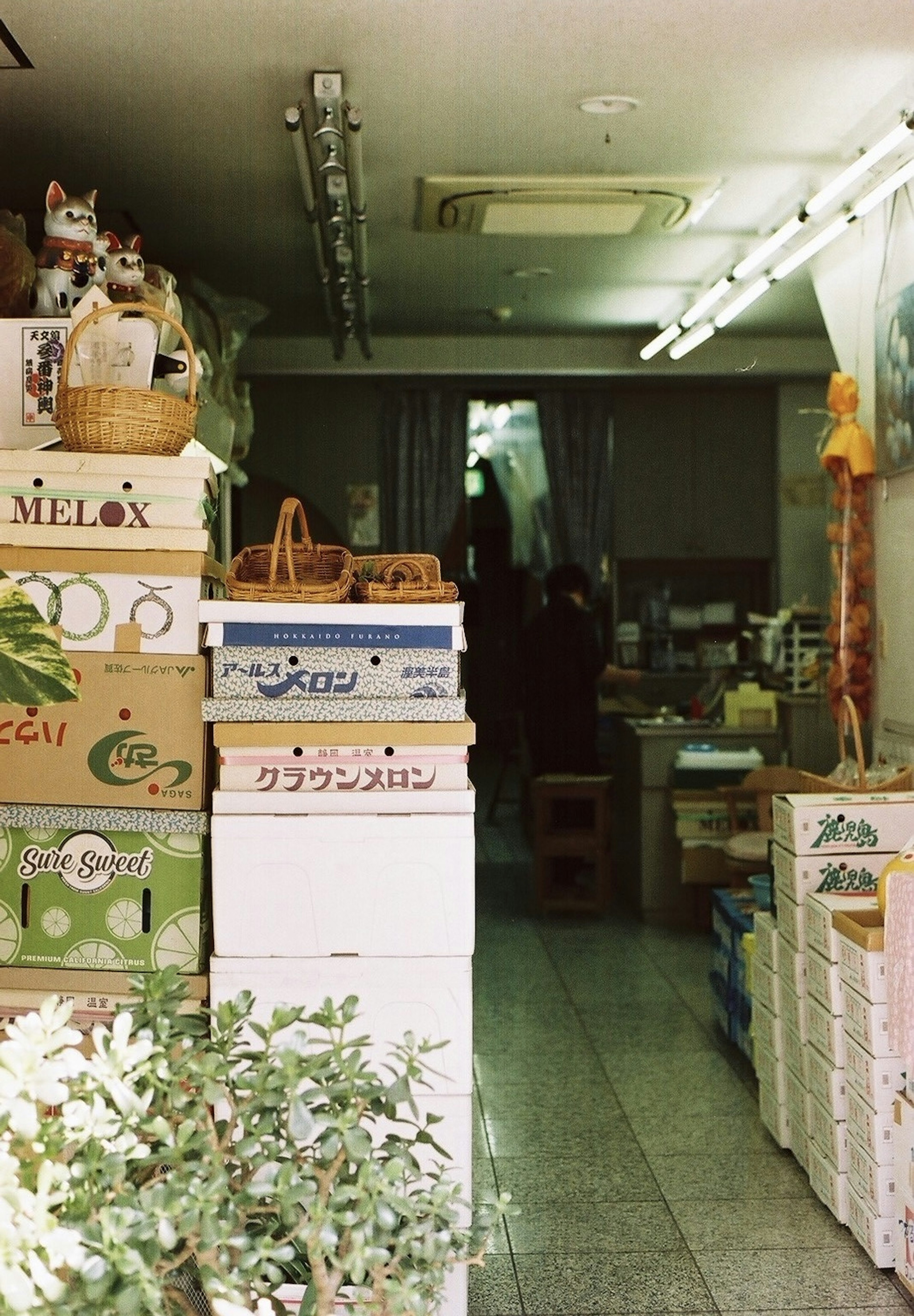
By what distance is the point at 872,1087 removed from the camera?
3.29 meters

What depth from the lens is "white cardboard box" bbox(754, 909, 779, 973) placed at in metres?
4.14

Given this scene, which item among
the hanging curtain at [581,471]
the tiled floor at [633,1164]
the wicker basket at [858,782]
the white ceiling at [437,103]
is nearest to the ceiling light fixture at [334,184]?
the white ceiling at [437,103]

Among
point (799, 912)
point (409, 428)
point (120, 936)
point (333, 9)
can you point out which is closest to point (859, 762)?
point (799, 912)

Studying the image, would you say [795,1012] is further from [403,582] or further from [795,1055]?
[403,582]

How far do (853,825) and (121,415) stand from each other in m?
2.22

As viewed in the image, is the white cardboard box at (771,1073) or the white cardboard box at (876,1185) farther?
the white cardboard box at (771,1073)

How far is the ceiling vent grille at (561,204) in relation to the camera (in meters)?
5.30

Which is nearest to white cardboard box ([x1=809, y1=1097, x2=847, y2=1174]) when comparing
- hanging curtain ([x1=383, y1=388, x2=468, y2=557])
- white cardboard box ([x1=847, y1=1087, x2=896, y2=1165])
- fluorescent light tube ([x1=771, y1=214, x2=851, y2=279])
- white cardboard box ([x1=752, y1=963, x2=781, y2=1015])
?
white cardboard box ([x1=847, y1=1087, x2=896, y2=1165])

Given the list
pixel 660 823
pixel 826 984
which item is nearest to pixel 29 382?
pixel 826 984

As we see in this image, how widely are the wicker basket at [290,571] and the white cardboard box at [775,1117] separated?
7.00ft

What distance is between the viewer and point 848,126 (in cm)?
485

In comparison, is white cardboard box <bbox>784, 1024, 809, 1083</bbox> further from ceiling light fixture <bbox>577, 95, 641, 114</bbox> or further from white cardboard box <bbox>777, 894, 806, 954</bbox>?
ceiling light fixture <bbox>577, 95, 641, 114</bbox>

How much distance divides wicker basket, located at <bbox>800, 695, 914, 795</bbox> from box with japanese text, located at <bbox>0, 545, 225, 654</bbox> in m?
2.05

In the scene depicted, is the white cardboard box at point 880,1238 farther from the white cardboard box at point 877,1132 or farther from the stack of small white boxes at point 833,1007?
the white cardboard box at point 877,1132
